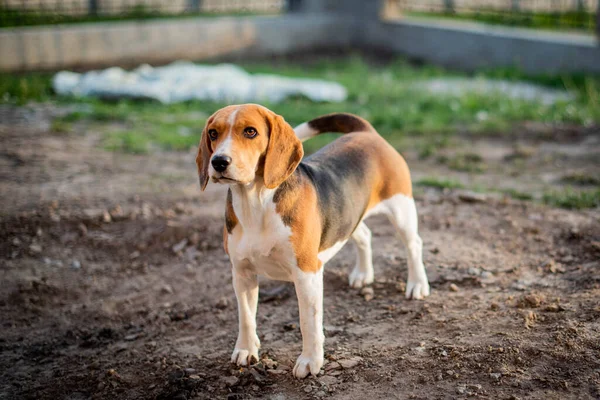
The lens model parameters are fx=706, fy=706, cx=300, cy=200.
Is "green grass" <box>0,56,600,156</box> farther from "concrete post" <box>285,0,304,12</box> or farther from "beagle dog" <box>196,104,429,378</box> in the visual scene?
"concrete post" <box>285,0,304,12</box>

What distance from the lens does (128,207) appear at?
6824mm

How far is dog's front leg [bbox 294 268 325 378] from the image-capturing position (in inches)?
151

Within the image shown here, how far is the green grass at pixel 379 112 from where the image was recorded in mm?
8969

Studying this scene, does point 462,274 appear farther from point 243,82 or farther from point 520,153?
point 243,82

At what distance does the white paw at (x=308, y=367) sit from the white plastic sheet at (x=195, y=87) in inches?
276

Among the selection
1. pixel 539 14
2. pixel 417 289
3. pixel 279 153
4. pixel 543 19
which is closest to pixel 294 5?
pixel 539 14

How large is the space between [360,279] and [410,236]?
1.91 ft

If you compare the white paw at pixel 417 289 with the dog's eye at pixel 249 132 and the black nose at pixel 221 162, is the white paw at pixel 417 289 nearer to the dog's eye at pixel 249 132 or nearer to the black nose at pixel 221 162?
the dog's eye at pixel 249 132

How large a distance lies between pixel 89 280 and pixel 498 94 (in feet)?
22.7

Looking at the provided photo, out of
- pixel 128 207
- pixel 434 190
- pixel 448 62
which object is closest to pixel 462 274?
pixel 434 190

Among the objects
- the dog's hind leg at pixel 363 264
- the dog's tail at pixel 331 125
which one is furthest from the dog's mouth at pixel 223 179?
the dog's hind leg at pixel 363 264

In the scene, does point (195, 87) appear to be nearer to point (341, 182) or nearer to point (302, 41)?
point (302, 41)

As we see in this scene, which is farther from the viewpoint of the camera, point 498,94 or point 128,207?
point 498,94

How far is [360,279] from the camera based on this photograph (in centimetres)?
516
